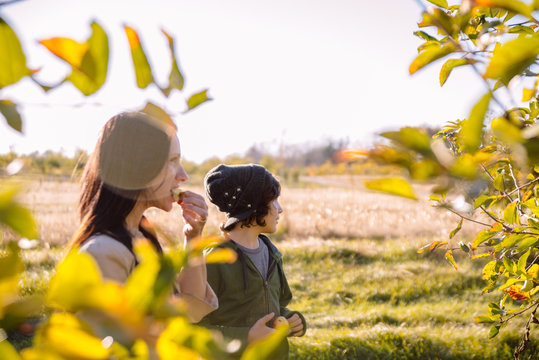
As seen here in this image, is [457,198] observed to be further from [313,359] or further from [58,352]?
[313,359]

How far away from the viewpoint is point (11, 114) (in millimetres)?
484

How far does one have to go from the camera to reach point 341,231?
30.1 feet

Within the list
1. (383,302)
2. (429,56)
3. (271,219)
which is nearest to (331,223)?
(383,302)

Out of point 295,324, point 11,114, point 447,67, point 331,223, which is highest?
point 447,67

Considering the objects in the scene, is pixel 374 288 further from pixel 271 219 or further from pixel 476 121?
pixel 476 121

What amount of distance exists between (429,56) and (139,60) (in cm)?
35

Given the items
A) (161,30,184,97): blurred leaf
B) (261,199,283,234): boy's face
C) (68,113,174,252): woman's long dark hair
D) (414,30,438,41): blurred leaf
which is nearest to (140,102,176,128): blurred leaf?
→ (161,30,184,97): blurred leaf

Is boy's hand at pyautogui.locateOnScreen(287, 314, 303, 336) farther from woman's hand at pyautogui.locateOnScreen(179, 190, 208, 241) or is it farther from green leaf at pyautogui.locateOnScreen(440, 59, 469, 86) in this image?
green leaf at pyautogui.locateOnScreen(440, 59, 469, 86)

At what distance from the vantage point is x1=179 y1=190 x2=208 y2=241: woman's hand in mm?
1701

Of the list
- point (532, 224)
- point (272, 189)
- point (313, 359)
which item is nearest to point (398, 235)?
point (313, 359)

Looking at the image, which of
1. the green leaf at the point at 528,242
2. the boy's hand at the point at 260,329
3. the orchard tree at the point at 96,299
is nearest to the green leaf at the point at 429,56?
the orchard tree at the point at 96,299

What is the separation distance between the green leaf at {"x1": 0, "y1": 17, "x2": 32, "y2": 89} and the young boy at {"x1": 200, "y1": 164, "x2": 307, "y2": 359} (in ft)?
5.55

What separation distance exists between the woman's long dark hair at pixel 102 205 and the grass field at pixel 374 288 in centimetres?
12

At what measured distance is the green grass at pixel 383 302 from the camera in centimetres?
363
